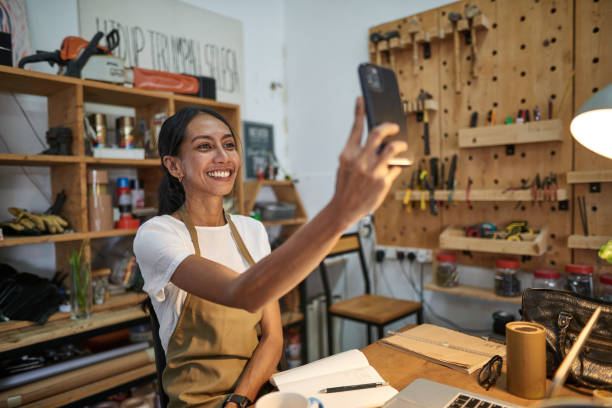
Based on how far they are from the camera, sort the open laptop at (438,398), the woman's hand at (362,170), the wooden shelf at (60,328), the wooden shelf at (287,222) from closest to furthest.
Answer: the woman's hand at (362,170) → the open laptop at (438,398) → the wooden shelf at (60,328) → the wooden shelf at (287,222)

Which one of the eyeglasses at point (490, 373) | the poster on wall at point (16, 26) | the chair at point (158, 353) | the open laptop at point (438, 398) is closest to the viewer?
the open laptop at point (438, 398)

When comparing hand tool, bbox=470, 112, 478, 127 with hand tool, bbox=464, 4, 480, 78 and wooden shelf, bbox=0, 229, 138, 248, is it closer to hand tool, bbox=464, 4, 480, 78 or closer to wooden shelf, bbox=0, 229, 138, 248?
hand tool, bbox=464, 4, 480, 78

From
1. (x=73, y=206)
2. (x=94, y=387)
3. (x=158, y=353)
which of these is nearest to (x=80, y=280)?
(x=73, y=206)

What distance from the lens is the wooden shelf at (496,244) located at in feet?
6.67

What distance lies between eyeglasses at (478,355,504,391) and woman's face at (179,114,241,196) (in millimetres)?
843

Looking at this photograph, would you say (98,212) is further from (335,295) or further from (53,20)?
(335,295)

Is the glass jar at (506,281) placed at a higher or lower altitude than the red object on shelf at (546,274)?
lower

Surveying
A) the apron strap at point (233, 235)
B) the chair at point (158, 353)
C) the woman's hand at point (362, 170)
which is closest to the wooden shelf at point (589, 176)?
the apron strap at point (233, 235)

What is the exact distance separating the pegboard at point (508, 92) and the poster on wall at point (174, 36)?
1.11m

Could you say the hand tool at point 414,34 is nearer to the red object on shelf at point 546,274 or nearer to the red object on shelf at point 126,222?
the red object on shelf at point 546,274

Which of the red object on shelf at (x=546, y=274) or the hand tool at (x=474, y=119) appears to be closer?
the red object on shelf at (x=546, y=274)

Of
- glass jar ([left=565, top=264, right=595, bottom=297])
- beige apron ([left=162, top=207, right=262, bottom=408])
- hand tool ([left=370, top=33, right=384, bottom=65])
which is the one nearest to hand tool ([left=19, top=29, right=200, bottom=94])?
beige apron ([left=162, top=207, right=262, bottom=408])

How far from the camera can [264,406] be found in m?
0.70

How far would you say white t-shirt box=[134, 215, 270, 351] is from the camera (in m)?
0.96
